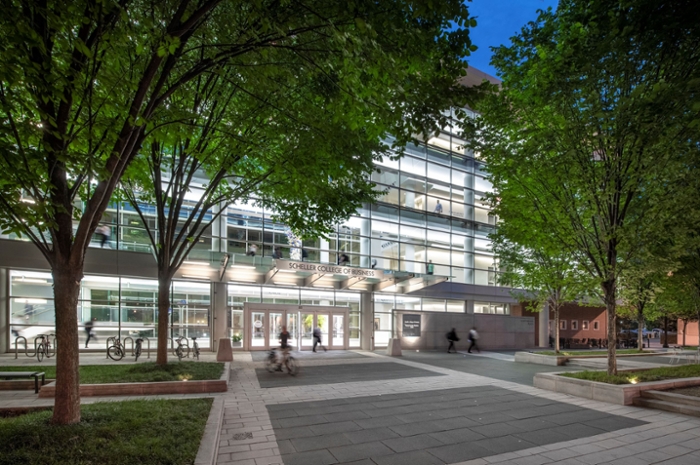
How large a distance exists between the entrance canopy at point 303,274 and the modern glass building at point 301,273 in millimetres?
58

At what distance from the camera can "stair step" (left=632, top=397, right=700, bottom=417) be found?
27.5 ft

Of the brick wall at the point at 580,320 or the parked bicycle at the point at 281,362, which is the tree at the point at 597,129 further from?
the brick wall at the point at 580,320

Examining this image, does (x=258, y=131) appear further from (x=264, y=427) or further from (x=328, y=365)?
(x=328, y=365)

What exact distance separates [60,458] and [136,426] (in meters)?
1.35

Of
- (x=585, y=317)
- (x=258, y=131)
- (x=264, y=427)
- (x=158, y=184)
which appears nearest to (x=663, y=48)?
(x=258, y=131)

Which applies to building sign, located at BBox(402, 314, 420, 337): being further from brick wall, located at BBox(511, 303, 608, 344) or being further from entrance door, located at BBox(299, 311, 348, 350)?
brick wall, located at BBox(511, 303, 608, 344)

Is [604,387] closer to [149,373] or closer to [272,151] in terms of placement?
[272,151]

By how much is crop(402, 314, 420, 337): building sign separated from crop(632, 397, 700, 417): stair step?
14.6 metres

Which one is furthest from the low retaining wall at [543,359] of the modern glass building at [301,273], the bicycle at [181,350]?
the bicycle at [181,350]

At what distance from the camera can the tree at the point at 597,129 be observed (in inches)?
252

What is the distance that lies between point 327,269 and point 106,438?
14076 mm

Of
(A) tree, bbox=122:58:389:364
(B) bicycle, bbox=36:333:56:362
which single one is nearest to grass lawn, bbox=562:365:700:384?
(A) tree, bbox=122:58:389:364

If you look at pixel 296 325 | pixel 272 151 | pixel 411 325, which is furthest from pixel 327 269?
pixel 272 151

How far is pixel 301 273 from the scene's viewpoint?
20.9 metres
